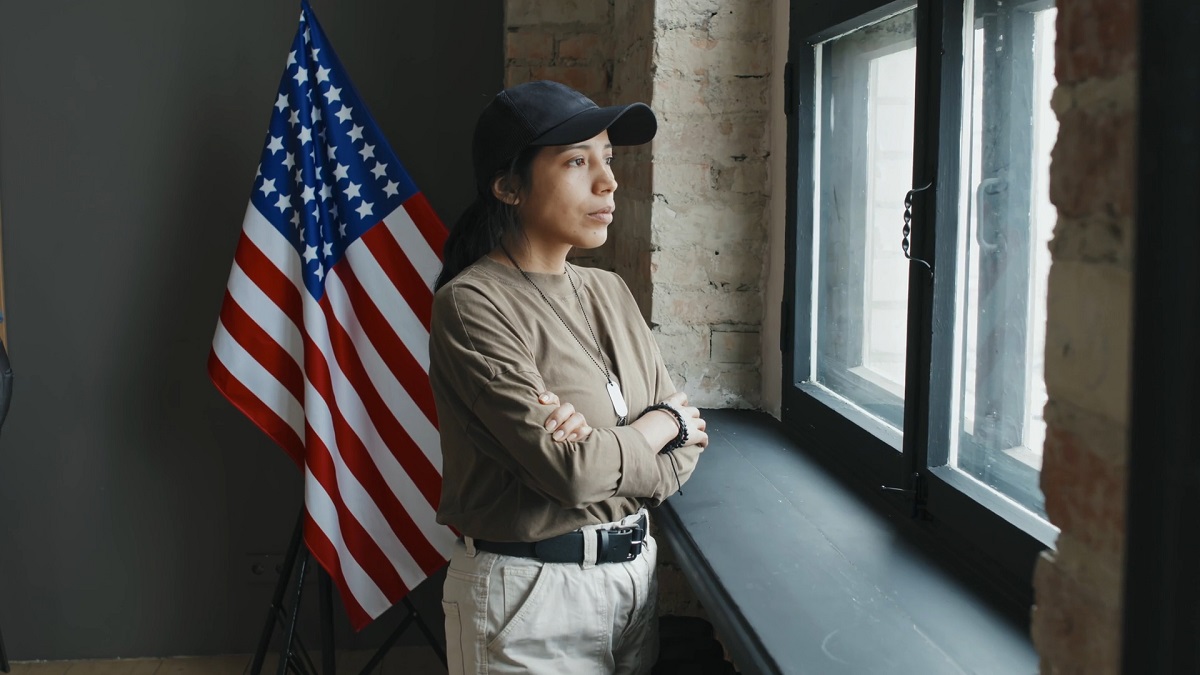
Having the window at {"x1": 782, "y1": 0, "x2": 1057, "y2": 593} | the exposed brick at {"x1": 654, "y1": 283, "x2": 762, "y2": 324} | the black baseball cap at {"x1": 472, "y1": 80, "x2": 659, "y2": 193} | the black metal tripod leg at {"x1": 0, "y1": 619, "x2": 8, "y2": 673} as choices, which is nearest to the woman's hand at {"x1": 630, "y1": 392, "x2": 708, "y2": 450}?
the window at {"x1": 782, "y1": 0, "x2": 1057, "y2": 593}

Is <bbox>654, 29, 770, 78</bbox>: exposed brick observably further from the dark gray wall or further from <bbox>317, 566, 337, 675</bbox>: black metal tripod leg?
<bbox>317, 566, 337, 675</bbox>: black metal tripod leg

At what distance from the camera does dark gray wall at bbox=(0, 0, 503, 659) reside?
3.00 m

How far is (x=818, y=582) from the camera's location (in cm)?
147

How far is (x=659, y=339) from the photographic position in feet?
8.08

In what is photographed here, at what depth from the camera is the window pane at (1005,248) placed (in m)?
1.35

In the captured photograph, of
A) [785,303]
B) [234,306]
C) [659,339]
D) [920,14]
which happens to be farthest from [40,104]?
[920,14]

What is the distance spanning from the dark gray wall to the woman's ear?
4.65 ft

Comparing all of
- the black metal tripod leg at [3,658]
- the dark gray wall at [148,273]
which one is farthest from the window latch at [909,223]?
the black metal tripod leg at [3,658]

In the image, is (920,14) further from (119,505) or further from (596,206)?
(119,505)

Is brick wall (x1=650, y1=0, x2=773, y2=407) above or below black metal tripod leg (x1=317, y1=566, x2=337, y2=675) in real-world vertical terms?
above

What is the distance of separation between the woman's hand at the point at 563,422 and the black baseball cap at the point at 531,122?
399mm

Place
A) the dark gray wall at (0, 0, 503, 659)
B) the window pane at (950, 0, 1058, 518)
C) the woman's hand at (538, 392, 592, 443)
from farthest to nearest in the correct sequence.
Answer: the dark gray wall at (0, 0, 503, 659)
the woman's hand at (538, 392, 592, 443)
the window pane at (950, 0, 1058, 518)

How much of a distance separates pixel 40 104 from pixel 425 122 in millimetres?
1063

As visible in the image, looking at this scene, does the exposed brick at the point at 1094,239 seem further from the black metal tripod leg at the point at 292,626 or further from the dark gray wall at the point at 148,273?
the dark gray wall at the point at 148,273
